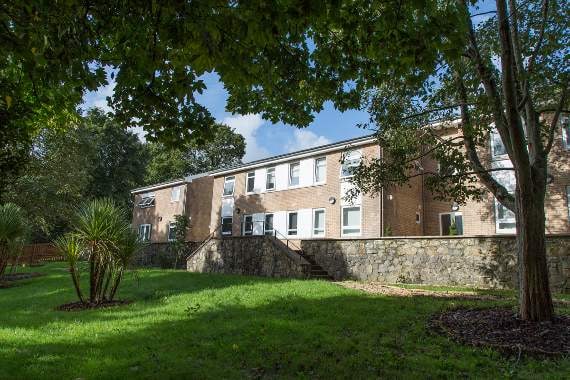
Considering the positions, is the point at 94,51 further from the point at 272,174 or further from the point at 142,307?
the point at 272,174

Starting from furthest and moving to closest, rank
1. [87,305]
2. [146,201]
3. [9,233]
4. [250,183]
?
[146,201]
[250,183]
[9,233]
[87,305]

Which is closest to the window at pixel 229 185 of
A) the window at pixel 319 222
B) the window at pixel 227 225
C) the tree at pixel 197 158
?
the window at pixel 227 225

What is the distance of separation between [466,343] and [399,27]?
466 cm

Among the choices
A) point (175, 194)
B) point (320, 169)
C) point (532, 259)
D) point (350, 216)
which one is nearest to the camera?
point (532, 259)

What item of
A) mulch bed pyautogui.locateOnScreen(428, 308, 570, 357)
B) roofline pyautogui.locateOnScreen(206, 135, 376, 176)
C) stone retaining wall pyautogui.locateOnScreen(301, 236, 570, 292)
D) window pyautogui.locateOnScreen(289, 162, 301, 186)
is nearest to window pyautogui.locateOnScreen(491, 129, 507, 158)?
roofline pyautogui.locateOnScreen(206, 135, 376, 176)

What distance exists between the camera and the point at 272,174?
27516mm

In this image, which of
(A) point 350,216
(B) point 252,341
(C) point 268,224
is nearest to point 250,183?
(C) point 268,224

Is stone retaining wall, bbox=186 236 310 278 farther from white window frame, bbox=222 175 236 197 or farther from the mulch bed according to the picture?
the mulch bed

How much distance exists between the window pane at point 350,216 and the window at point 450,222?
433 centimetres

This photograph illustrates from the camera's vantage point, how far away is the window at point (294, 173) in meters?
26.0

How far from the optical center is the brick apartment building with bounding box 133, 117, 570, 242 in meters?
18.5

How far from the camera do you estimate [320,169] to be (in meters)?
24.8

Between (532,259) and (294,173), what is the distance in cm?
1906

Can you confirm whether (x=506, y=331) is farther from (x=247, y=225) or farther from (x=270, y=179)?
(x=247, y=225)
